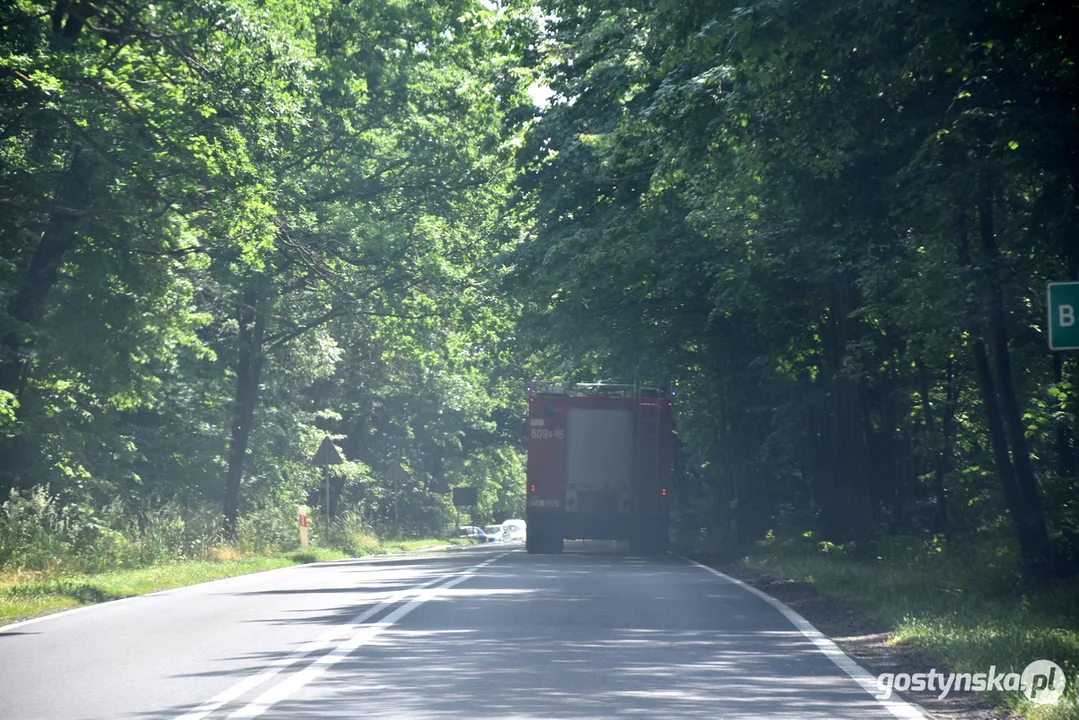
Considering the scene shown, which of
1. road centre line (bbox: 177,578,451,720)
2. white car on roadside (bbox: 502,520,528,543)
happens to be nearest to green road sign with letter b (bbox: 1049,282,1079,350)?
road centre line (bbox: 177,578,451,720)

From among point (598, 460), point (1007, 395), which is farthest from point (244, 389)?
point (1007, 395)

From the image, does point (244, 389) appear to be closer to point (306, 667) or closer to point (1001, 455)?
point (1001, 455)

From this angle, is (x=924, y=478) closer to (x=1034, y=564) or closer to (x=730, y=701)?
(x=1034, y=564)

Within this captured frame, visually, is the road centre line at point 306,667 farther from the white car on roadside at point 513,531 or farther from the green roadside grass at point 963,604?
the white car on roadside at point 513,531

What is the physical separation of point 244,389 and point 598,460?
11324 millimetres

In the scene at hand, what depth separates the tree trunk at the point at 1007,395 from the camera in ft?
47.0

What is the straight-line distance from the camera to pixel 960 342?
52.0 ft

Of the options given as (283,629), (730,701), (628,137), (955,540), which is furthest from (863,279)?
(730,701)

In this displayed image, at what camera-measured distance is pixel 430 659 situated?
10.4 m

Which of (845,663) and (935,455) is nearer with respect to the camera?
(845,663)

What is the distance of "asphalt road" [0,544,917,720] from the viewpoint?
328 inches

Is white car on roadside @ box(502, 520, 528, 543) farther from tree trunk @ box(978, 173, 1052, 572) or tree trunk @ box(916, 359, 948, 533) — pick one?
tree trunk @ box(978, 173, 1052, 572)

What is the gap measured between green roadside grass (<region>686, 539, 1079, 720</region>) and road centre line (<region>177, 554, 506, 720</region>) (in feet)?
14.5

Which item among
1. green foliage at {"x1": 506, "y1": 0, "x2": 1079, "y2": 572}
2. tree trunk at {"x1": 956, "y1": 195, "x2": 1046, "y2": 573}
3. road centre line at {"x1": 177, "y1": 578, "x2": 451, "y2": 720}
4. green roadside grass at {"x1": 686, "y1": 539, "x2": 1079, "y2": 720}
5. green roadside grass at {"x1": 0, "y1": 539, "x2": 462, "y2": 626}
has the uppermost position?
green foliage at {"x1": 506, "y1": 0, "x2": 1079, "y2": 572}
